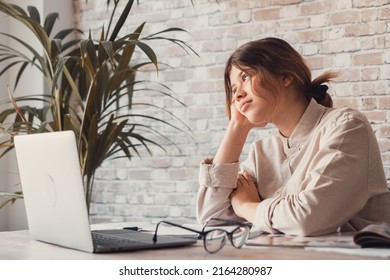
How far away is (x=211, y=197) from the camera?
2289mm

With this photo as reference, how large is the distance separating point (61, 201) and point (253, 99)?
0.81 meters

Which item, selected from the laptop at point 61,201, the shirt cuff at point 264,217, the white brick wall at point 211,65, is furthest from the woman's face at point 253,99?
the white brick wall at point 211,65

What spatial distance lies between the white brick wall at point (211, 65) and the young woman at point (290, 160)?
3.49ft

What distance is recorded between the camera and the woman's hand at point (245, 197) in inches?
81.7

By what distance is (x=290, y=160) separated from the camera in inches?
86.9

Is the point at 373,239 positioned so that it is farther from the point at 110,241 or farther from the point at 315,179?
the point at 110,241

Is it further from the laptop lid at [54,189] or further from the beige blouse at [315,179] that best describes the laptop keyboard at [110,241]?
the beige blouse at [315,179]

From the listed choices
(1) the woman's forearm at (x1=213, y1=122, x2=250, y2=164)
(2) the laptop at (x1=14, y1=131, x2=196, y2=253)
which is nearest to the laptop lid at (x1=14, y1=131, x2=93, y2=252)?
(2) the laptop at (x1=14, y1=131, x2=196, y2=253)

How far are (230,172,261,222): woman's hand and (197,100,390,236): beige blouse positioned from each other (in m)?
0.03

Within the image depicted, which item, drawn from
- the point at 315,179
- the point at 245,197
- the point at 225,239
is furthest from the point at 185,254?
the point at 245,197

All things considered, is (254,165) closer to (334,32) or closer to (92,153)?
(92,153)

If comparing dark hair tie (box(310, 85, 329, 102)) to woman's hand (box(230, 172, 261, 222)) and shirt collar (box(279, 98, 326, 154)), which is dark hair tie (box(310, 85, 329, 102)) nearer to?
shirt collar (box(279, 98, 326, 154))

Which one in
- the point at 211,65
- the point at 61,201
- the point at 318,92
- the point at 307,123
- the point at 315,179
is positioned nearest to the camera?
the point at 61,201
